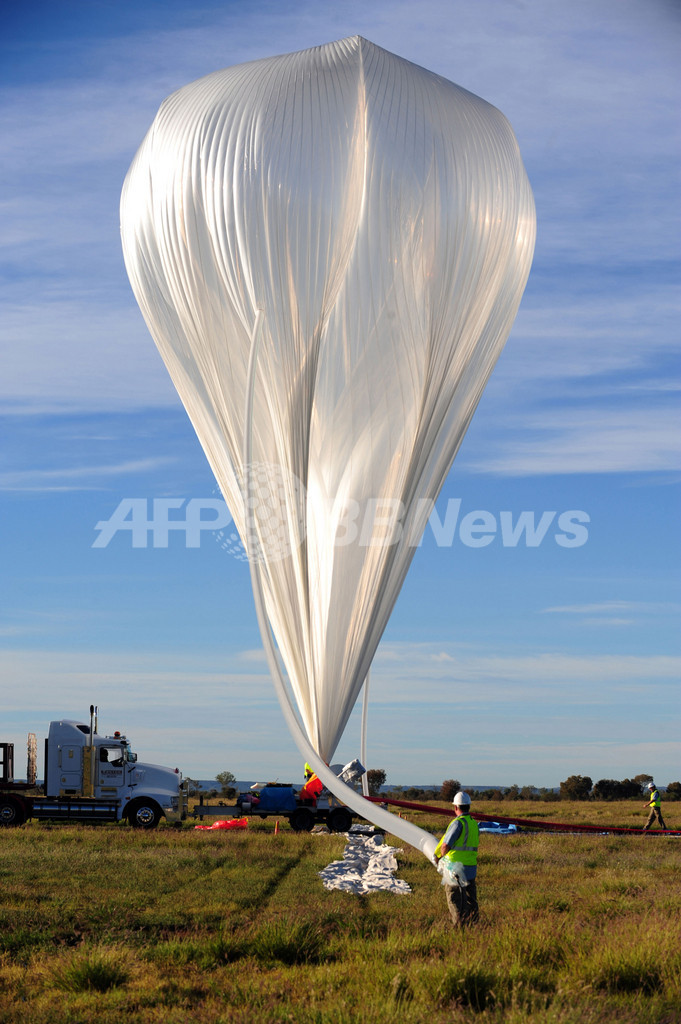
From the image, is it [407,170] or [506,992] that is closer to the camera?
[506,992]

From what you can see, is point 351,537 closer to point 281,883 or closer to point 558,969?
point 281,883

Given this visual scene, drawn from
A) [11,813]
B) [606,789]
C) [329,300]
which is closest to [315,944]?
[329,300]

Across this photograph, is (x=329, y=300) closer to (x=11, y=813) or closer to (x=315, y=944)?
(x=315, y=944)

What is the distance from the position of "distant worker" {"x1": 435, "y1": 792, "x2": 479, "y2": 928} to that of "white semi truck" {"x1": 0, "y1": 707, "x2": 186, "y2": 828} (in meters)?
15.4

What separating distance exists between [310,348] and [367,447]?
1533 mm

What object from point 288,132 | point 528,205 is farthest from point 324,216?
point 528,205

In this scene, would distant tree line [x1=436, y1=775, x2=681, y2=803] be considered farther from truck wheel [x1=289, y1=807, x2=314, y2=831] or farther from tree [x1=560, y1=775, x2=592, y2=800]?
truck wheel [x1=289, y1=807, x2=314, y2=831]

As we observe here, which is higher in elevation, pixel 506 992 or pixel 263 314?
pixel 263 314

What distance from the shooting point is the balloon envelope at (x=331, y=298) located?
1321cm

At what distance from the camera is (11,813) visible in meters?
24.6

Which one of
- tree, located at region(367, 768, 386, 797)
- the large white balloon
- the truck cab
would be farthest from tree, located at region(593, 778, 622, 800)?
the large white balloon

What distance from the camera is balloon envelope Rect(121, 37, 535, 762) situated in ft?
43.3

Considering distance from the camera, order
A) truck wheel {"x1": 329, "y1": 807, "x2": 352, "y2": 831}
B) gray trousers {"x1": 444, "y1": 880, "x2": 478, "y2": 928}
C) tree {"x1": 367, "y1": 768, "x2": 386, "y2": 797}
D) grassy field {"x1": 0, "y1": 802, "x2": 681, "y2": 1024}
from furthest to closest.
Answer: tree {"x1": 367, "y1": 768, "x2": 386, "y2": 797}, truck wheel {"x1": 329, "y1": 807, "x2": 352, "y2": 831}, gray trousers {"x1": 444, "y1": 880, "x2": 478, "y2": 928}, grassy field {"x1": 0, "y1": 802, "x2": 681, "y2": 1024}

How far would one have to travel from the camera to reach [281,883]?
14.2m
